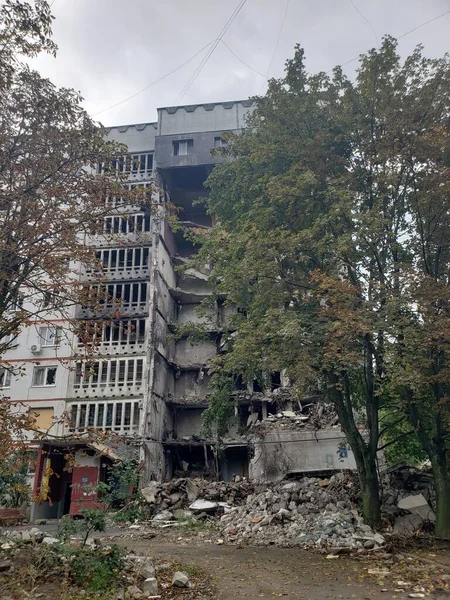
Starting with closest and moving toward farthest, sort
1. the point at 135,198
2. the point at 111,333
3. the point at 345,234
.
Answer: the point at 135,198
the point at 345,234
the point at 111,333

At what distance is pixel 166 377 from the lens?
3372cm

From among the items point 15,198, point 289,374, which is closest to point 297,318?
point 289,374

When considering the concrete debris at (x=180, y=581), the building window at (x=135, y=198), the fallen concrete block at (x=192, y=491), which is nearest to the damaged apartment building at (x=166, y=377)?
the fallen concrete block at (x=192, y=491)

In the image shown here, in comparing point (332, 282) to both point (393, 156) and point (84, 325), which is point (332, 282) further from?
point (84, 325)

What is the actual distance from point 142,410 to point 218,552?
57.6 feet

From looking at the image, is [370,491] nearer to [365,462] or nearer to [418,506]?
[365,462]

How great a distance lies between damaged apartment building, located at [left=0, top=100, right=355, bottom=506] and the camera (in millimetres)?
26906

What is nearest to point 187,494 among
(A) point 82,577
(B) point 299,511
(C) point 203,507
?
(C) point 203,507

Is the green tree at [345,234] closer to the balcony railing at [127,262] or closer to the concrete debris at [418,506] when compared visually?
the concrete debris at [418,506]

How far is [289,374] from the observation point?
12789 millimetres

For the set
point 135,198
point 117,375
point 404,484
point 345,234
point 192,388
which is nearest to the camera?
point 135,198

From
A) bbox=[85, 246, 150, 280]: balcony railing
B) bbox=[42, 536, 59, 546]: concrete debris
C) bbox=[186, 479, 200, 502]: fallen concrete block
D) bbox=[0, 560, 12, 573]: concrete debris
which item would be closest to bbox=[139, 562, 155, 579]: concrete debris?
bbox=[42, 536, 59, 546]: concrete debris

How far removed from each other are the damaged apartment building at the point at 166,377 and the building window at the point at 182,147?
8cm

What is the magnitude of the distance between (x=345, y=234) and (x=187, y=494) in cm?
1540
